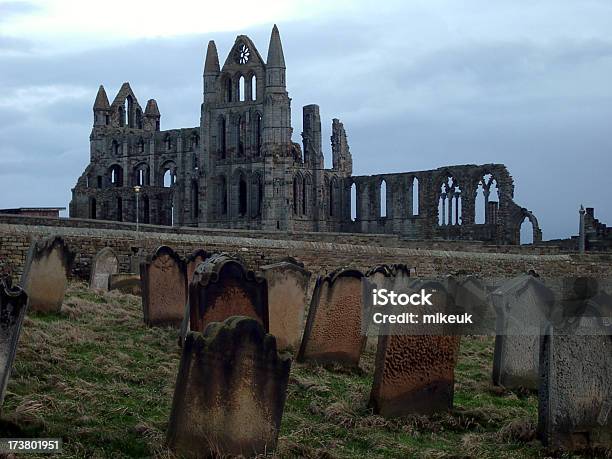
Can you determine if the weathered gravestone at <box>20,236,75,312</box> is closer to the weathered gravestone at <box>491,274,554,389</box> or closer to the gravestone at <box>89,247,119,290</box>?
the gravestone at <box>89,247,119,290</box>

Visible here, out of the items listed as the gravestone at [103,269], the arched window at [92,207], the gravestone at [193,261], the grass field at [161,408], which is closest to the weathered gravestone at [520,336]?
the grass field at [161,408]

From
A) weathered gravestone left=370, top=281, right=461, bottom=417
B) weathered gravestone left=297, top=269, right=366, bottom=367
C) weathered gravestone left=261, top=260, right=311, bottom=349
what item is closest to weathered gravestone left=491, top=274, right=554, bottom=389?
weathered gravestone left=370, top=281, right=461, bottom=417

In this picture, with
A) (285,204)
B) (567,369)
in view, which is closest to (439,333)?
(567,369)

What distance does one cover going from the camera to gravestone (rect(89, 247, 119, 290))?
1828 cm

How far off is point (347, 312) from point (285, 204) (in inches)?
1913

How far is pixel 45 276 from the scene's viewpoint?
13.7 meters

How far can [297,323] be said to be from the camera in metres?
12.8

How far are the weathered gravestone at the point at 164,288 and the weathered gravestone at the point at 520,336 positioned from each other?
4.53m

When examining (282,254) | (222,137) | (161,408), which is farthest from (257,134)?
(161,408)

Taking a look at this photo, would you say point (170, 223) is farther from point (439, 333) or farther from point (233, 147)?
point (439, 333)

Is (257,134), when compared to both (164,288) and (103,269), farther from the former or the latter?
(164,288)

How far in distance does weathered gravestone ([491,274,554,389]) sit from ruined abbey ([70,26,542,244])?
142 feet

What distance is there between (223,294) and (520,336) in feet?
11.0

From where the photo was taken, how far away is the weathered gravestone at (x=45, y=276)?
1353cm
